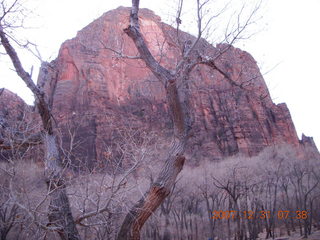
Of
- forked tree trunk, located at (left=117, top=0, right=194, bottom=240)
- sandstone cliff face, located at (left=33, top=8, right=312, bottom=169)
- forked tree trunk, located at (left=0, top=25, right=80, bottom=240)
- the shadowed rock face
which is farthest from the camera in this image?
sandstone cliff face, located at (left=33, top=8, right=312, bottom=169)

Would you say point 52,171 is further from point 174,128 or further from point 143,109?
point 143,109

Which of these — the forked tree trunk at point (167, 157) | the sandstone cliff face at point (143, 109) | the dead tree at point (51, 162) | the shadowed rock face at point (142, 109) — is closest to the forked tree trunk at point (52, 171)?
the dead tree at point (51, 162)

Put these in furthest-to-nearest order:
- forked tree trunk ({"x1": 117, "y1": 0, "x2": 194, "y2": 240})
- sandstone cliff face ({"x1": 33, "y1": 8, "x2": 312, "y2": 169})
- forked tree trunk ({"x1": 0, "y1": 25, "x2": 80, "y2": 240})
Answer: sandstone cliff face ({"x1": 33, "y1": 8, "x2": 312, "y2": 169}), forked tree trunk ({"x1": 0, "y1": 25, "x2": 80, "y2": 240}), forked tree trunk ({"x1": 117, "y1": 0, "x2": 194, "y2": 240})

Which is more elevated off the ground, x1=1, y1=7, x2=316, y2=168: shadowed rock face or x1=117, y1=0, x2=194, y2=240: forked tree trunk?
x1=1, y1=7, x2=316, y2=168: shadowed rock face

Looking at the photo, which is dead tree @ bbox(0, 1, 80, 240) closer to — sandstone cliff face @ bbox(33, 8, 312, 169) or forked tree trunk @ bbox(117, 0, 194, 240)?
forked tree trunk @ bbox(117, 0, 194, 240)

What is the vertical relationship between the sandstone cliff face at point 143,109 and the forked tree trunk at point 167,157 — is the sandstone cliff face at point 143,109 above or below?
above

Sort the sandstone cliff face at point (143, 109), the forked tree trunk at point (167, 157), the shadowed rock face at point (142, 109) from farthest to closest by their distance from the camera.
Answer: the sandstone cliff face at point (143, 109) < the shadowed rock face at point (142, 109) < the forked tree trunk at point (167, 157)

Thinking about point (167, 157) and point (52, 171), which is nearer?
point (167, 157)

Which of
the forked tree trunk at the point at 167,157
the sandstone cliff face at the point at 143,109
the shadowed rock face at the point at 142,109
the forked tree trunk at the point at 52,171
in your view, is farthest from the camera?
the sandstone cliff face at the point at 143,109

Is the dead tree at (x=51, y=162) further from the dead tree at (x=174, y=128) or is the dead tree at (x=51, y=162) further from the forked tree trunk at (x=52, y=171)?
the dead tree at (x=174, y=128)

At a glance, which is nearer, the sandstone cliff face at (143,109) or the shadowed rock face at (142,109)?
the shadowed rock face at (142,109)

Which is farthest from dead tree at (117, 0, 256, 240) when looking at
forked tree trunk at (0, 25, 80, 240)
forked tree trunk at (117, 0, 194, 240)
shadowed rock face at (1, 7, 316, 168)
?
shadowed rock face at (1, 7, 316, 168)

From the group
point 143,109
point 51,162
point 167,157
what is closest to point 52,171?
point 51,162

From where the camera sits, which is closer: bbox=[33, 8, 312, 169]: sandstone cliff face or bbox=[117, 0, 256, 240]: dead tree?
bbox=[117, 0, 256, 240]: dead tree
